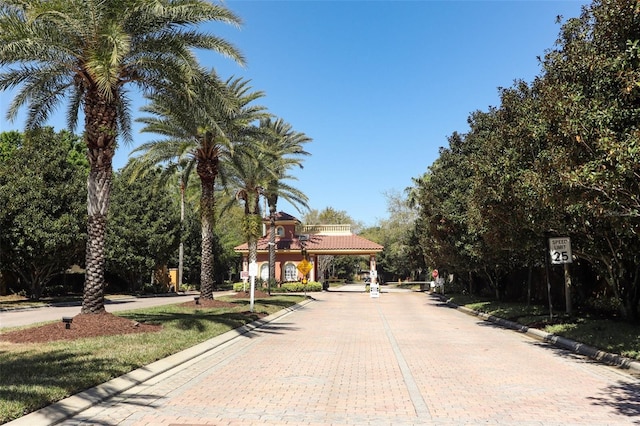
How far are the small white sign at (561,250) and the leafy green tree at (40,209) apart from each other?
24199 mm

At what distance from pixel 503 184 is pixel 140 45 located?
36.4 feet

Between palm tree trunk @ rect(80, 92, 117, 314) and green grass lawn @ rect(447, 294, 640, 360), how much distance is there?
41.4ft

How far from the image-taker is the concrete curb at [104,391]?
592 centimetres

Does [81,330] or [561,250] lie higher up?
[561,250]

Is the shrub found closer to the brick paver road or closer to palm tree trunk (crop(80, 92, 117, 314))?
palm tree trunk (crop(80, 92, 117, 314))

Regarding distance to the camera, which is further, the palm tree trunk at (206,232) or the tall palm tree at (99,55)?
the palm tree trunk at (206,232)

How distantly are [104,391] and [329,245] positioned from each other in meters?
45.2

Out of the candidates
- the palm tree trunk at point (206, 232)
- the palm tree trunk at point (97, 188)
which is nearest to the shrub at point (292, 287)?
the palm tree trunk at point (206, 232)

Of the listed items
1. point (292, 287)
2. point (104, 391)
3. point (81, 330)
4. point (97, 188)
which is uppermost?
point (97, 188)

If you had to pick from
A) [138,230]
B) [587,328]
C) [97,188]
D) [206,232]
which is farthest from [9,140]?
[587,328]

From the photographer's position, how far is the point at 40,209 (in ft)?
92.4

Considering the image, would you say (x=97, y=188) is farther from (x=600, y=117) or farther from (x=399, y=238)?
(x=399, y=238)

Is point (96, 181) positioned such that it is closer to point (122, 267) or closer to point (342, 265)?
point (122, 267)

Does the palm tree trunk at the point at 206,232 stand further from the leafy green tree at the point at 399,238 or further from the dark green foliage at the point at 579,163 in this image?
the leafy green tree at the point at 399,238
